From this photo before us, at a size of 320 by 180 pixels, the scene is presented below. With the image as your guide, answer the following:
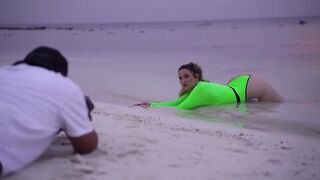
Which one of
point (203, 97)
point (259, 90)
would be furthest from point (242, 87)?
point (203, 97)

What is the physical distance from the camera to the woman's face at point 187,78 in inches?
261

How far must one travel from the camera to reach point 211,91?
6.62 metres

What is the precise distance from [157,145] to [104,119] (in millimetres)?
1257

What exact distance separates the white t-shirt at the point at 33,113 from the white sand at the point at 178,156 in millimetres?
171

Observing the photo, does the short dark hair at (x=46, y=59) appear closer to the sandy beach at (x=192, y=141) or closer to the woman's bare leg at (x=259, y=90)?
the sandy beach at (x=192, y=141)

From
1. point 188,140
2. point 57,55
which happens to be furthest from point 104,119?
point 57,55

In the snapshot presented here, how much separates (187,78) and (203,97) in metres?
0.40

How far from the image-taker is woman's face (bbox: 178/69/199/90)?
662 centimetres

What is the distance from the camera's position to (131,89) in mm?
8477

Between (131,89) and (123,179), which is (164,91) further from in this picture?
(123,179)

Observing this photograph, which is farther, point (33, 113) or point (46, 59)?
point (46, 59)

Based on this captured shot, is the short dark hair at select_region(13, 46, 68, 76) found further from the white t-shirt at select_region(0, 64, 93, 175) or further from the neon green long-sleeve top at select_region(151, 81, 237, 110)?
the neon green long-sleeve top at select_region(151, 81, 237, 110)

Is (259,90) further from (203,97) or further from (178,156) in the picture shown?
(178,156)

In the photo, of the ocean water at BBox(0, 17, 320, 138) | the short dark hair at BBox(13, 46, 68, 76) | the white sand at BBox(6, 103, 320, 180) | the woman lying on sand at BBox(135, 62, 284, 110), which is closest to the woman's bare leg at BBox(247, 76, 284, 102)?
the woman lying on sand at BBox(135, 62, 284, 110)
